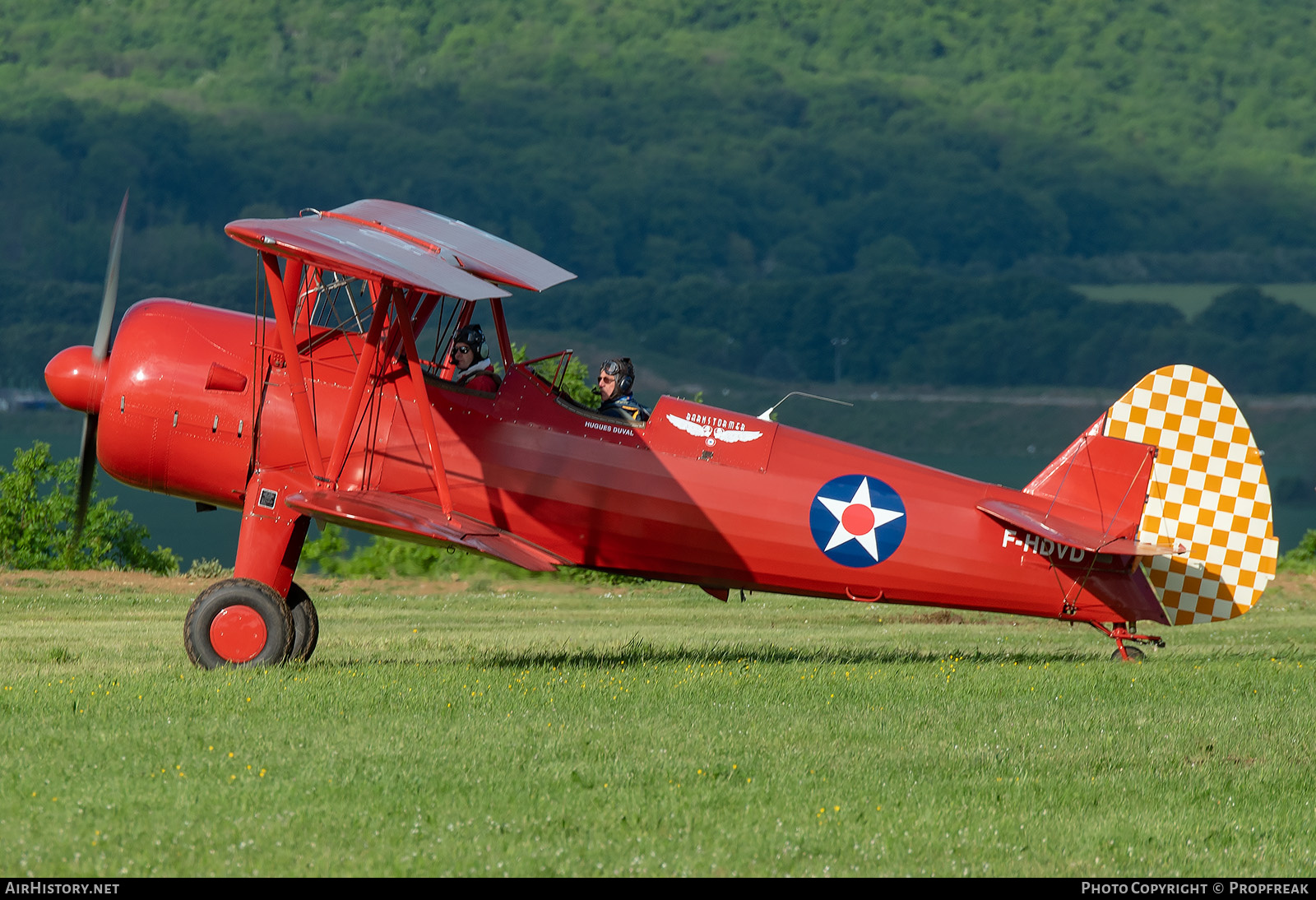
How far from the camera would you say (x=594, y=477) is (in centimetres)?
1130

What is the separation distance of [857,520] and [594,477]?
6.81 feet

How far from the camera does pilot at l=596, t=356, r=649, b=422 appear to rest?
11.6m

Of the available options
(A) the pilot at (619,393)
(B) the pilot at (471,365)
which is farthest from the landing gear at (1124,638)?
(B) the pilot at (471,365)

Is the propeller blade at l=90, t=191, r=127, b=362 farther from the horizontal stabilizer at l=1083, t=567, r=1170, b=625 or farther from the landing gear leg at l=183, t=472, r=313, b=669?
the horizontal stabilizer at l=1083, t=567, r=1170, b=625

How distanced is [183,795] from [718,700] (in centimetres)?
385

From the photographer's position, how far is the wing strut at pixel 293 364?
1042cm

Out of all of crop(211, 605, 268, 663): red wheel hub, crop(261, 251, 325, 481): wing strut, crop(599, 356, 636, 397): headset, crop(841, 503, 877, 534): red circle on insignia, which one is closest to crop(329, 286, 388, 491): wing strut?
crop(261, 251, 325, 481): wing strut

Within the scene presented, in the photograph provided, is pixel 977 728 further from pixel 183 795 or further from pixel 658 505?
pixel 183 795

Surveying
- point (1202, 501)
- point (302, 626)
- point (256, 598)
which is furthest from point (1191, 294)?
point (256, 598)

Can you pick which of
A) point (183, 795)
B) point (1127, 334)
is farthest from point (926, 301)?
point (183, 795)

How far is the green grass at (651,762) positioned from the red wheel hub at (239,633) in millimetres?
338

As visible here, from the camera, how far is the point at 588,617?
18219 mm

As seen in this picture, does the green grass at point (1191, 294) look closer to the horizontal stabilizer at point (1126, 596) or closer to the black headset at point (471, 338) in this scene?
the horizontal stabilizer at point (1126, 596)

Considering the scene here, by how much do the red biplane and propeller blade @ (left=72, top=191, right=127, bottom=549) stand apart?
3 cm
